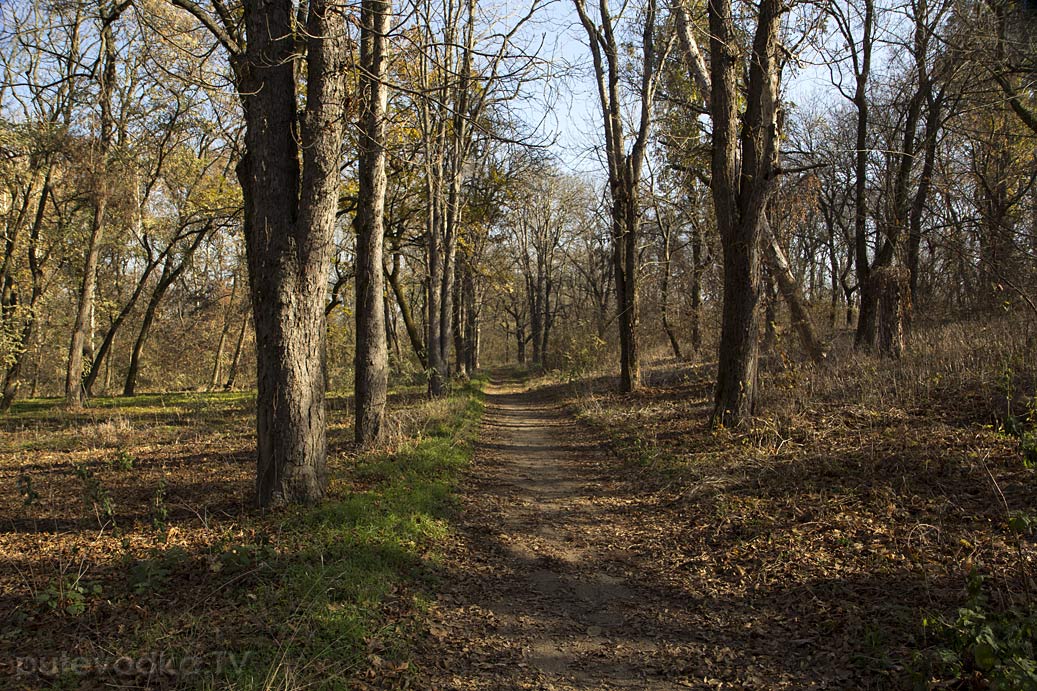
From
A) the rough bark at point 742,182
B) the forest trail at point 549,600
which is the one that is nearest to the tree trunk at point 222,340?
the forest trail at point 549,600

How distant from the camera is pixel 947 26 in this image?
408 inches

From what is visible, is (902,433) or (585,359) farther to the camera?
(585,359)

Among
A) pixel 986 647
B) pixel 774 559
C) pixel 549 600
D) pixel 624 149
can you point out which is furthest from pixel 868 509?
pixel 624 149

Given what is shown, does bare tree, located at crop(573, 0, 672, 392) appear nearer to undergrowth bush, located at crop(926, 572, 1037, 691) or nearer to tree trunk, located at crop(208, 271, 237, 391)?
undergrowth bush, located at crop(926, 572, 1037, 691)

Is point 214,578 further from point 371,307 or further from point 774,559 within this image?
point 371,307

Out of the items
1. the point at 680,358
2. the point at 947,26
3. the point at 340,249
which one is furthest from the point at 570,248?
the point at 947,26

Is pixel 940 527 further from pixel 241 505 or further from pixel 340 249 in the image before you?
pixel 340 249

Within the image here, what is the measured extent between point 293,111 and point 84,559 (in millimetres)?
4633

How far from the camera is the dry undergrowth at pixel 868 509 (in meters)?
3.79

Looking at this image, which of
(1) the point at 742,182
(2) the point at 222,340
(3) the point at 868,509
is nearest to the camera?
(3) the point at 868,509

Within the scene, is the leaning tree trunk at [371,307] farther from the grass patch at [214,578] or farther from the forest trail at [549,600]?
the forest trail at [549,600]

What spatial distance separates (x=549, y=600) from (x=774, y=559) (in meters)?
1.94

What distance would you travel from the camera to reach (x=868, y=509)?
A: 5.49m

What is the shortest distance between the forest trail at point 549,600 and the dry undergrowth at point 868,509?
0.47 m
